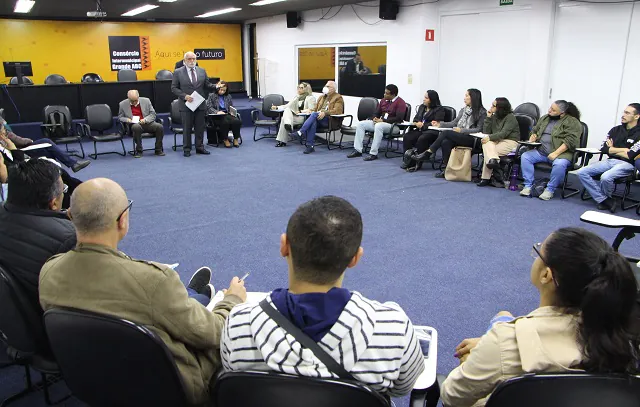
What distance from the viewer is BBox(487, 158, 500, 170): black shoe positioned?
20.3 ft

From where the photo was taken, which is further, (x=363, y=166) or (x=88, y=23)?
(x=88, y=23)

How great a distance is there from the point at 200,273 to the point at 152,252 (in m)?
1.88

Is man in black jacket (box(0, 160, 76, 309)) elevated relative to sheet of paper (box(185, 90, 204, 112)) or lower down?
lower down

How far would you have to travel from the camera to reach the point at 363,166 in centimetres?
751

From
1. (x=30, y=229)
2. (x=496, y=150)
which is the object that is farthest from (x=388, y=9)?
(x=30, y=229)

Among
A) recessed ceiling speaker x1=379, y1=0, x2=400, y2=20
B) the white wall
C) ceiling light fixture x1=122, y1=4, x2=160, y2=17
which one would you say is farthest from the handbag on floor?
ceiling light fixture x1=122, y1=4, x2=160, y2=17

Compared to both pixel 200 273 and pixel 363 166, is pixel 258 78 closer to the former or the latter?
pixel 363 166

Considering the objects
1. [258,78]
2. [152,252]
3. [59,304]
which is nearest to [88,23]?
[258,78]

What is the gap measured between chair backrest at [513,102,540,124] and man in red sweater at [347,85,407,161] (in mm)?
1701

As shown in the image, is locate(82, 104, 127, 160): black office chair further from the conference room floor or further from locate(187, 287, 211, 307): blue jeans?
locate(187, 287, 211, 307): blue jeans

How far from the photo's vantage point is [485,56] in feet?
26.8

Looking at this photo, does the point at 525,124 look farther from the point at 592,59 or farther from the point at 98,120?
the point at 98,120

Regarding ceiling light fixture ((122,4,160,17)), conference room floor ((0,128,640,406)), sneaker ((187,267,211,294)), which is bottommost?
conference room floor ((0,128,640,406))

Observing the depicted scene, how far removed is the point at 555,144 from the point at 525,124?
2.91 feet
